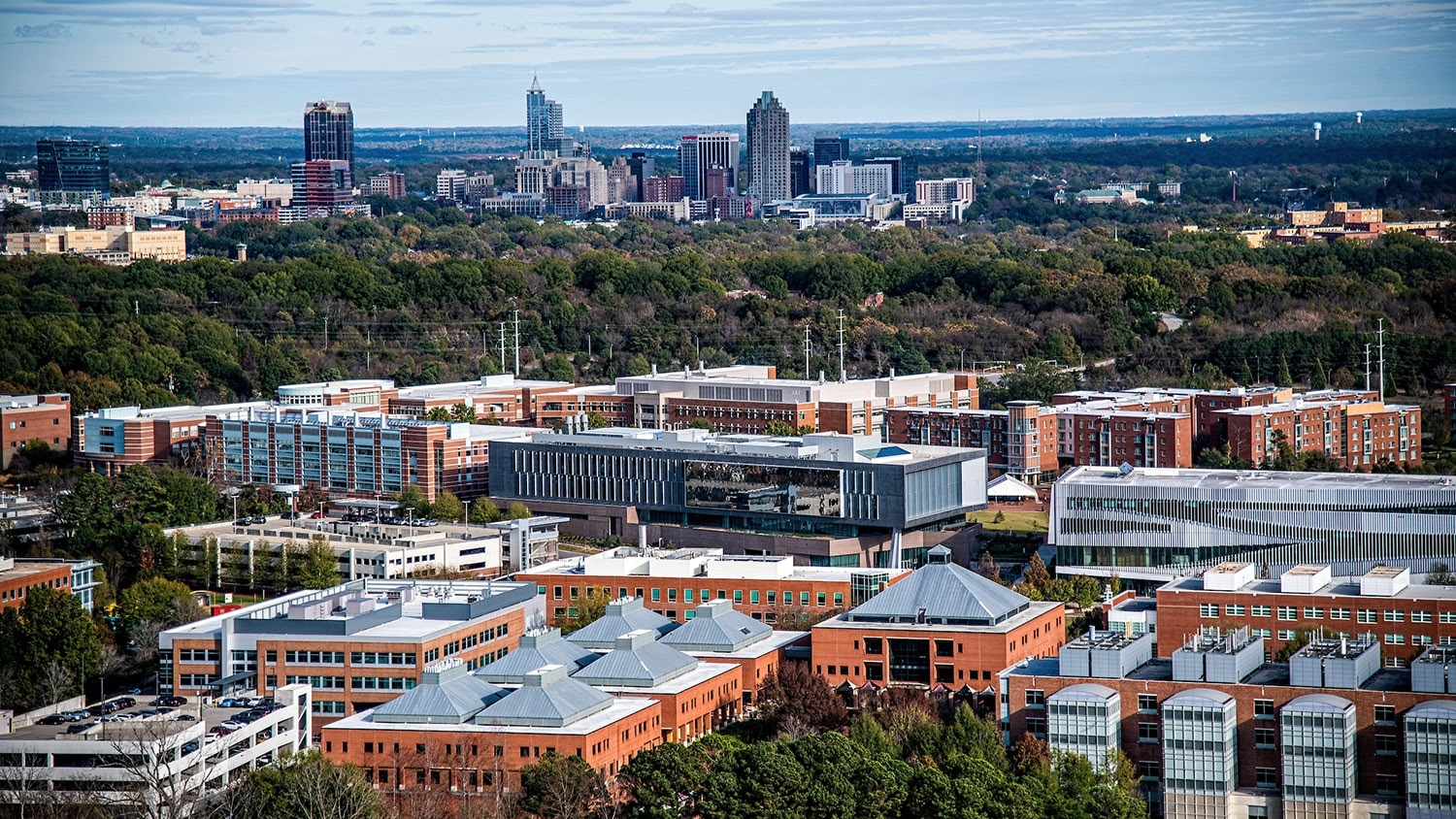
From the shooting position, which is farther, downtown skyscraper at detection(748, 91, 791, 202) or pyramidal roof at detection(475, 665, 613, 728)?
downtown skyscraper at detection(748, 91, 791, 202)

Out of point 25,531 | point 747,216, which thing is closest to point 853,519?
point 25,531

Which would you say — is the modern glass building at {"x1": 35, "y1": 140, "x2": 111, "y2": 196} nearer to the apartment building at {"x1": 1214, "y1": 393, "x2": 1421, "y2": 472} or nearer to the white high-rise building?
the white high-rise building

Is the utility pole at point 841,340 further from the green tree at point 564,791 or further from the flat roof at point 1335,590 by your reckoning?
the green tree at point 564,791

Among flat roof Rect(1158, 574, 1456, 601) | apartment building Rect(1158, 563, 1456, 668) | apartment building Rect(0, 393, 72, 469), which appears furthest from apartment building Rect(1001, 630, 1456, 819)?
apartment building Rect(0, 393, 72, 469)

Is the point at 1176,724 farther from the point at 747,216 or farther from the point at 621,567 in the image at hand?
the point at 747,216

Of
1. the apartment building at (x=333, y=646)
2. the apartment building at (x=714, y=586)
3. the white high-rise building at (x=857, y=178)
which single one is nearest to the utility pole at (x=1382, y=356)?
the apartment building at (x=714, y=586)

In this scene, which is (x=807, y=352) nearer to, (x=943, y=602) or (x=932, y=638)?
(x=943, y=602)

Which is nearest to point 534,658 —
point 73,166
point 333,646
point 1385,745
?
point 333,646
